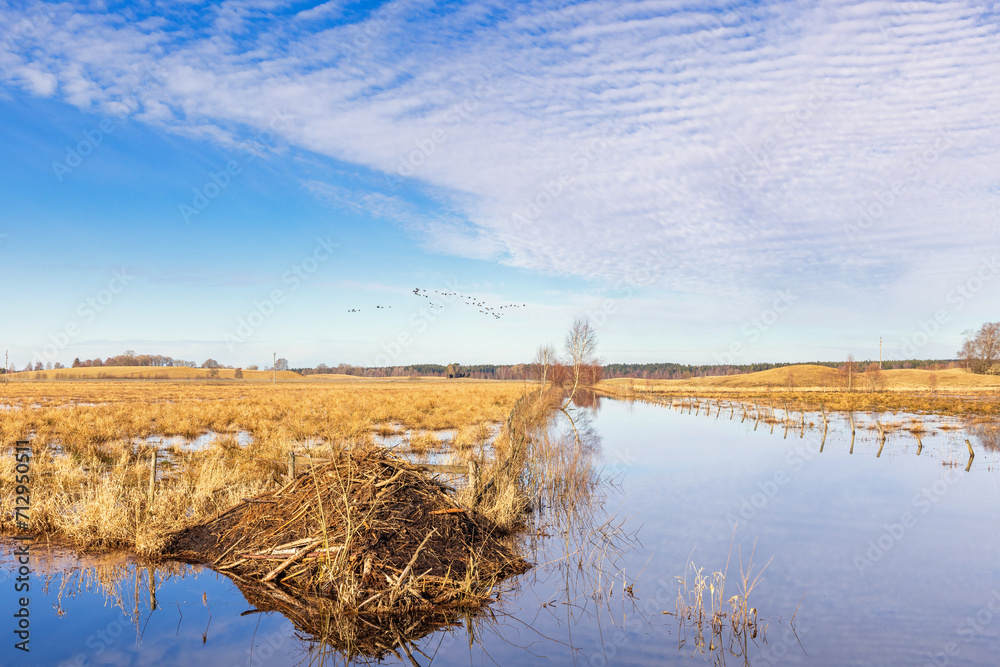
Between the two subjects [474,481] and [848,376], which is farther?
[848,376]

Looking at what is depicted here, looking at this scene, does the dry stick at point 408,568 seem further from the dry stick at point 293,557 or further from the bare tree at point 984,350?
the bare tree at point 984,350

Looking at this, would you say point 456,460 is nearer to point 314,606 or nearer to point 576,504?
point 576,504

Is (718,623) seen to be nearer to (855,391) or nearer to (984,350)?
(855,391)

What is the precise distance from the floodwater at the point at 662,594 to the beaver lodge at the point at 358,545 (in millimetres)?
403

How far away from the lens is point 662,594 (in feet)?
25.6

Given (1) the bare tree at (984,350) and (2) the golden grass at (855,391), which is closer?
(2) the golden grass at (855,391)

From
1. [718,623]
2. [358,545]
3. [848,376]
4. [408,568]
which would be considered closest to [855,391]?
[848,376]

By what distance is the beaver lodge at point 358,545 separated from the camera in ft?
22.4

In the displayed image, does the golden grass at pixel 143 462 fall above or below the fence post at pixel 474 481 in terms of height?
below

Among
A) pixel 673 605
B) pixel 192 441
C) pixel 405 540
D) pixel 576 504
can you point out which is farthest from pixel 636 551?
pixel 192 441

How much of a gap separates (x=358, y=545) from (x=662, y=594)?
4218mm

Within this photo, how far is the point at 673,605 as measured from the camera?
293 inches

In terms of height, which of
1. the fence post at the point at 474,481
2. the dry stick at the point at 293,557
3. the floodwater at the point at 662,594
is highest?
the fence post at the point at 474,481

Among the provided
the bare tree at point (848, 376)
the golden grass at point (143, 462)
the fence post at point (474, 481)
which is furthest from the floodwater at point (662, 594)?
the bare tree at point (848, 376)
